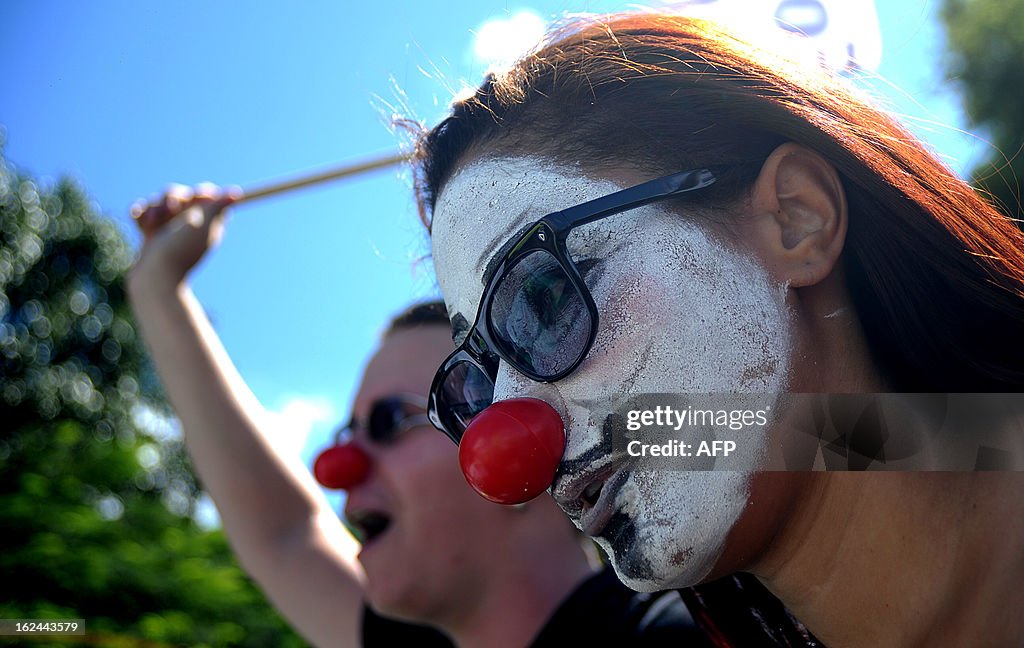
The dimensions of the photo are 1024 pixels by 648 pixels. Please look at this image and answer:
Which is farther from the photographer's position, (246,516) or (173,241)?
(173,241)

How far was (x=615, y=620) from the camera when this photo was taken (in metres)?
1.83

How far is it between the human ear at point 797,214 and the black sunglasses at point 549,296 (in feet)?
0.25

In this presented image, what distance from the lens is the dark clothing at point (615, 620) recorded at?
1.69 metres

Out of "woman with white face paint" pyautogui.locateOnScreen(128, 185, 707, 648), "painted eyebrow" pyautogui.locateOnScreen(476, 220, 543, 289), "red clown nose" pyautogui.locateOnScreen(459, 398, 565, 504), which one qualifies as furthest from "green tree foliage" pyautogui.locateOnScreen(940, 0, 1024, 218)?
"red clown nose" pyautogui.locateOnScreen(459, 398, 565, 504)

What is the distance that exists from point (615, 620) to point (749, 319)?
93 centimetres

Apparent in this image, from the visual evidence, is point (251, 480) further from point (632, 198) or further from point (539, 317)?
point (632, 198)

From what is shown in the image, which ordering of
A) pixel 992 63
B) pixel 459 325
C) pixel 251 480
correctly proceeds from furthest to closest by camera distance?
pixel 992 63 → pixel 251 480 → pixel 459 325

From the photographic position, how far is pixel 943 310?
116 centimetres

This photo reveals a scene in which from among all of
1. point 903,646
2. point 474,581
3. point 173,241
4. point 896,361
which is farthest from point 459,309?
point 173,241

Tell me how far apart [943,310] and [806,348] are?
18cm

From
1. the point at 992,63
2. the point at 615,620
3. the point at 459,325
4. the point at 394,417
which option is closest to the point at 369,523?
the point at 394,417

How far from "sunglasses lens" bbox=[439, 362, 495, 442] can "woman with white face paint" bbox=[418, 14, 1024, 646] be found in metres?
0.13

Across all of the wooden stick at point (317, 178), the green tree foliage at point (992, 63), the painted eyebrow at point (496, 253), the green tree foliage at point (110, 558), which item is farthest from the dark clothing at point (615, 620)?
the green tree foliage at point (992, 63)

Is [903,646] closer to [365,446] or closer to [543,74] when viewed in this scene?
[543,74]
